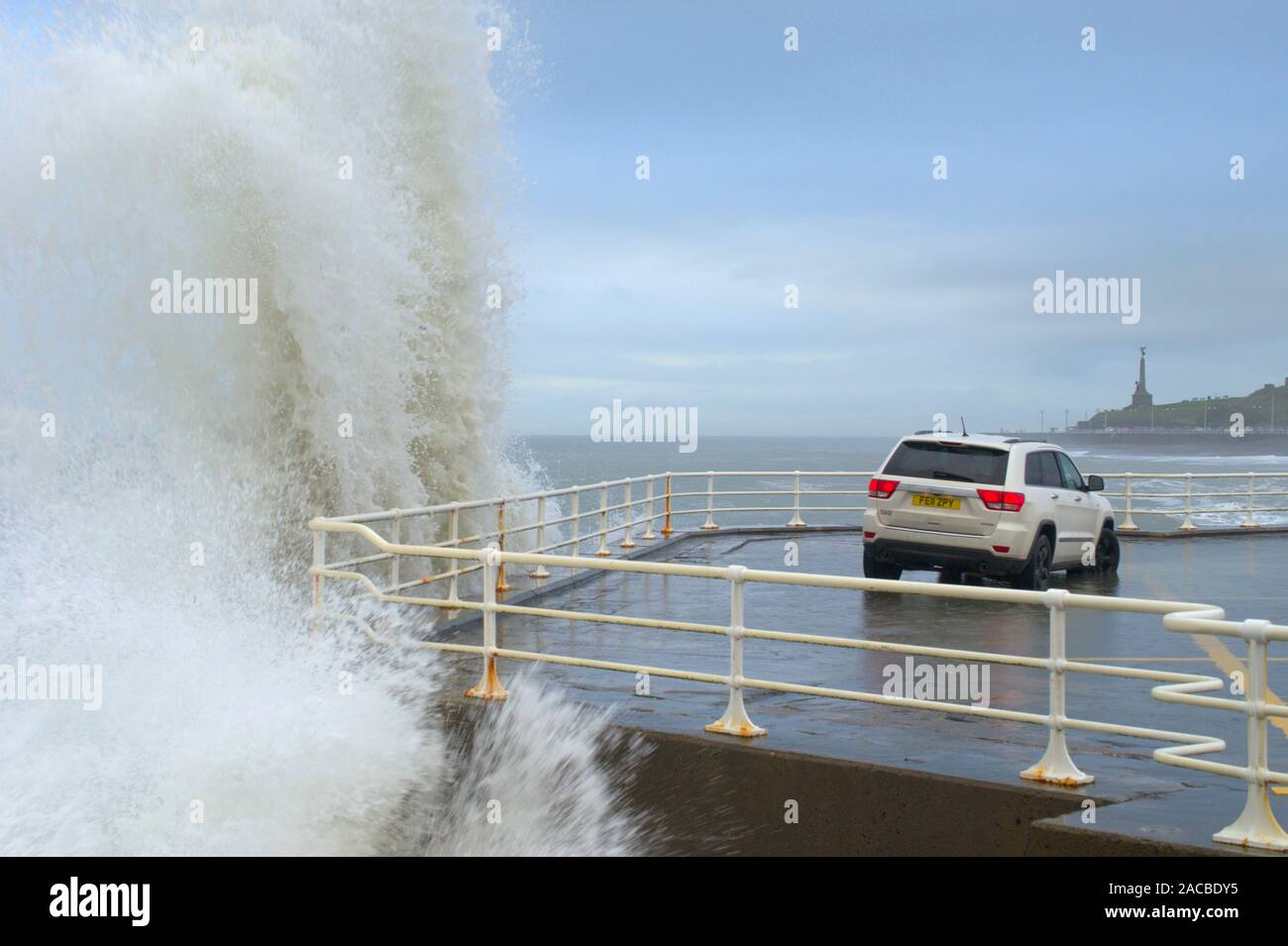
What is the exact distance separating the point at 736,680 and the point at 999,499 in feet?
25.6

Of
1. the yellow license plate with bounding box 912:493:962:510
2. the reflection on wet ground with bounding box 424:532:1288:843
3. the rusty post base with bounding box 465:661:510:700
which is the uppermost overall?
the yellow license plate with bounding box 912:493:962:510

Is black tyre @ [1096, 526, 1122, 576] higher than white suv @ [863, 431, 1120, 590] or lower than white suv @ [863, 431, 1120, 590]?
lower

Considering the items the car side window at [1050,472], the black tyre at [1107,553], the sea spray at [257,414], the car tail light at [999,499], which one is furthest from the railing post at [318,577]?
the black tyre at [1107,553]

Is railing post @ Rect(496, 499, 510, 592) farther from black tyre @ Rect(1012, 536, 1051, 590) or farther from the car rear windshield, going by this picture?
black tyre @ Rect(1012, 536, 1051, 590)

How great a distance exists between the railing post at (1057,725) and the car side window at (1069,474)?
10.1m

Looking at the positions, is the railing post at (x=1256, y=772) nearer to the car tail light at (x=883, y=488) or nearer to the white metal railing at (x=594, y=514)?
the white metal railing at (x=594, y=514)

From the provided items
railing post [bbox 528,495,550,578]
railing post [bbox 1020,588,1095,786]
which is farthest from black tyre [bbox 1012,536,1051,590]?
railing post [bbox 1020,588,1095,786]

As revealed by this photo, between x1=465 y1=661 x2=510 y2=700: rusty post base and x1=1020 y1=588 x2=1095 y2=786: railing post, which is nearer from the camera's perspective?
x1=1020 y1=588 x2=1095 y2=786: railing post

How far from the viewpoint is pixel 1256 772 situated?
18.7 ft

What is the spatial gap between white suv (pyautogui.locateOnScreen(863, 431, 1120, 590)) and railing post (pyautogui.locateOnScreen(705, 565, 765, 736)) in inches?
279

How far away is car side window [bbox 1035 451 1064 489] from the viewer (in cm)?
1574

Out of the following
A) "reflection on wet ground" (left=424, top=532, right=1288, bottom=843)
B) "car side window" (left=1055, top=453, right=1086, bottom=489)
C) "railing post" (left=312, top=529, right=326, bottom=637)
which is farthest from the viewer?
"car side window" (left=1055, top=453, right=1086, bottom=489)

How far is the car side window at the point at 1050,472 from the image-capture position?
15.7m
